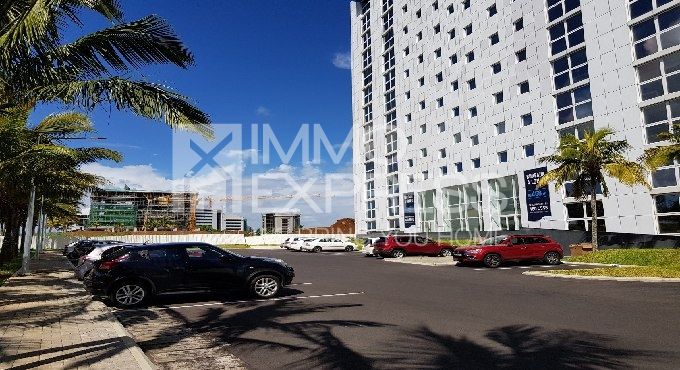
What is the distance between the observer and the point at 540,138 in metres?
33.5

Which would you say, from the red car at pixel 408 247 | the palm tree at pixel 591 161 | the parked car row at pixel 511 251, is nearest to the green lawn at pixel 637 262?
the parked car row at pixel 511 251

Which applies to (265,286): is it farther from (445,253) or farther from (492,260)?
(445,253)

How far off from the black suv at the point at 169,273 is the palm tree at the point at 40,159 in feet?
11.1

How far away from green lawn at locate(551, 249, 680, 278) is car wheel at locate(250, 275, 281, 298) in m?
10.6

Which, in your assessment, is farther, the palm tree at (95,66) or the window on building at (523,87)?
the window on building at (523,87)

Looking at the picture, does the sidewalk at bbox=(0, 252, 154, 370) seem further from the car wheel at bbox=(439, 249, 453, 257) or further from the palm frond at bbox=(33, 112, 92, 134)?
the car wheel at bbox=(439, 249, 453, 257)

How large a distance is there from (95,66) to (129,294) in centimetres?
528

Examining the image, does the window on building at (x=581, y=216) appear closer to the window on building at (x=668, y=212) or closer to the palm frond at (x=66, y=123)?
the window on building at (x=668, y=212)

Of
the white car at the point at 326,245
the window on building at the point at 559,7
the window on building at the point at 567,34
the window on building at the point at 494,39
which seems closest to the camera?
the window on building at the point at 567,34

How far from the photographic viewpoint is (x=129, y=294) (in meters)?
10.7

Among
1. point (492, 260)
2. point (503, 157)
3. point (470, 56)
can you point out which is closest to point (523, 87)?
point (503, 157)

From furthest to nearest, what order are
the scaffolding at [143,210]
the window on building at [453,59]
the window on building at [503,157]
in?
1. the scaffolding at [143,210]
2. the window on building at [453,59]
3. the window on building at [503,157]

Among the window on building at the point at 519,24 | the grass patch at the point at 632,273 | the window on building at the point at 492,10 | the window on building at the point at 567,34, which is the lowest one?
the grass patch at the point at 632,273

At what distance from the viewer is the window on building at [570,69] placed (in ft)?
100
